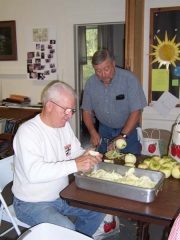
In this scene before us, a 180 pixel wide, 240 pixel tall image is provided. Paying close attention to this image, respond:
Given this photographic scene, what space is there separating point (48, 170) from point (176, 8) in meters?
2.65

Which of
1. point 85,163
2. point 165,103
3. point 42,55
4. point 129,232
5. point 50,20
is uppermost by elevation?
point 50,20

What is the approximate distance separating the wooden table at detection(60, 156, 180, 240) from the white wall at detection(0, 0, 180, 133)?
7.14ft

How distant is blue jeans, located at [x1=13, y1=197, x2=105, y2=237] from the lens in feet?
5.45

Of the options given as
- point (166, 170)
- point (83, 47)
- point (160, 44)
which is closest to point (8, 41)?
point (83, 47)

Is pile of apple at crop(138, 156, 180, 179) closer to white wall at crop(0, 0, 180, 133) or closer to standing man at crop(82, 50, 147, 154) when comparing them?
standing man at crop(82, 50, 147, 154)

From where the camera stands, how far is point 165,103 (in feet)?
11.7

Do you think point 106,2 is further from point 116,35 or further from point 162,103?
point 116,35

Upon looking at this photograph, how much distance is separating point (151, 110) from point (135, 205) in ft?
7.72

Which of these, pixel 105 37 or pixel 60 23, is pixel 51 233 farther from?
pixel 105 37

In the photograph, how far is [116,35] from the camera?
20.3 feet

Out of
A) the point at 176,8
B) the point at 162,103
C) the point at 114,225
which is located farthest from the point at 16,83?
the point at 114,225

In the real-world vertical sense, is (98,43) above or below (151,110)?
above

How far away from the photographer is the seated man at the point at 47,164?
Answer: 1621mm

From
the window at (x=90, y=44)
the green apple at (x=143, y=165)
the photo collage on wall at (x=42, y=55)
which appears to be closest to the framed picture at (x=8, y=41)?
the photo collage on wall at (x=42, y=55)
